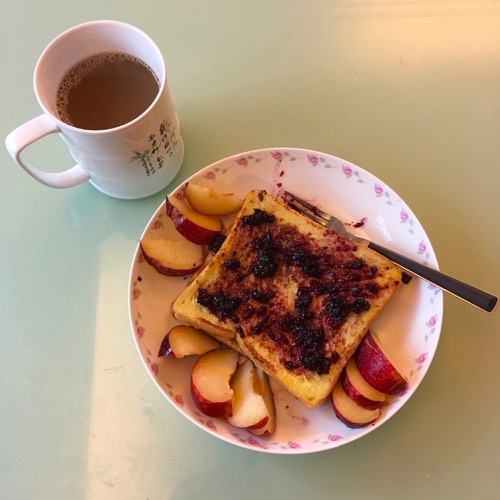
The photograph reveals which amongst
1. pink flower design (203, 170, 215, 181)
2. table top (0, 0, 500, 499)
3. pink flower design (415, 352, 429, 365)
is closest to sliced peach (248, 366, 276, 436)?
table top (0, 0, 500, 499)

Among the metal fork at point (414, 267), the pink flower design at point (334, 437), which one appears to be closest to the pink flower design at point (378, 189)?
the metal fork at point (414, 267)

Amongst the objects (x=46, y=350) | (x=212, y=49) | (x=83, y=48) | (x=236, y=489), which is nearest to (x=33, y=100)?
(x=83, y=48)

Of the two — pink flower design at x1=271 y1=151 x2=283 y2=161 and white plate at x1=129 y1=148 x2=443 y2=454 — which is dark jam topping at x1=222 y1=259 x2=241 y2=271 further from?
pink flower design at x1=271 y1=151 x2=283 y2=161

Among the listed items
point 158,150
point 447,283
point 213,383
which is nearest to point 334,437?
point 213,383

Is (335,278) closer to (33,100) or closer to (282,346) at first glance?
(282,346)

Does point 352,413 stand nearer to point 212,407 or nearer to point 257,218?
point 212,407
